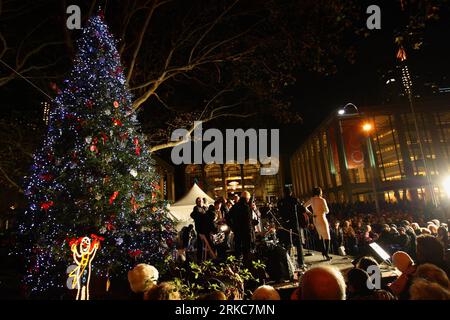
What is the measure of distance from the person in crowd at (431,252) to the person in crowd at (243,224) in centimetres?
378

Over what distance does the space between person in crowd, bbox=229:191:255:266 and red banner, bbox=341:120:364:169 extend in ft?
73.7

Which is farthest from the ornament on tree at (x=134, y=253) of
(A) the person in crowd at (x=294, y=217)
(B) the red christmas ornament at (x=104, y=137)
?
(A) the person in crowd at (x=294, y=217)

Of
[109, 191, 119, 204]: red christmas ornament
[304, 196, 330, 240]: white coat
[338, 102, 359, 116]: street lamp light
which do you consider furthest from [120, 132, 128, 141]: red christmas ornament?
[338, 102, 359, 116]: street lamp light

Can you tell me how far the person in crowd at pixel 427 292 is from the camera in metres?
2.02

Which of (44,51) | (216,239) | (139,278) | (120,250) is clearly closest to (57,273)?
(120,250)

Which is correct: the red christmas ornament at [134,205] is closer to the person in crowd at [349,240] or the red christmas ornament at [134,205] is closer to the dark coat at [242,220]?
the dark coat at [242,220]

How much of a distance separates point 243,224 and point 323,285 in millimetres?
4828

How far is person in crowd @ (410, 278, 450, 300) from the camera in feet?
6.63

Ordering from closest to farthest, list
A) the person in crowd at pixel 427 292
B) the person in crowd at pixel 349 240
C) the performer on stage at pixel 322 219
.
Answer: the person in crowd at pixel 427 292 → the performer on stage at pixel 322 219 → the person in crowd at pixel 349 240

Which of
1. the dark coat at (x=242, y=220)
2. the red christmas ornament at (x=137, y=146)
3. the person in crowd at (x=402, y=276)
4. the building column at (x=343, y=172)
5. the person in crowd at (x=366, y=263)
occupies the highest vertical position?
the building column at (x=343, y=172)

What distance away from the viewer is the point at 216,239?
10.7 meters

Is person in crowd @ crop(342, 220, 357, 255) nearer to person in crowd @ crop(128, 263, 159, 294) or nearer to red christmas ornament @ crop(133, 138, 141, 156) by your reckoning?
red christmas ornament @ crop(133, 138, 141, 156)

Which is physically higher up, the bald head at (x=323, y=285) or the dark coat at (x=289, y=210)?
the dark coat at (x=289, y=210)
